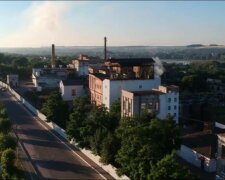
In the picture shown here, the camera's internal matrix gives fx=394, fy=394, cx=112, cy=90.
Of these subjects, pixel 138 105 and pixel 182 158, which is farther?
pixel 138 105

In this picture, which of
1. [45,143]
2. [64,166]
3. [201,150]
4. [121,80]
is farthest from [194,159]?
[121,80]

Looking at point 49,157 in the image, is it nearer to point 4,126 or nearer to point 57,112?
point 4,126

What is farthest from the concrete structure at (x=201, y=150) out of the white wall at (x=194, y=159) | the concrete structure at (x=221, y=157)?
the concrete structure at (x=221, y=157)

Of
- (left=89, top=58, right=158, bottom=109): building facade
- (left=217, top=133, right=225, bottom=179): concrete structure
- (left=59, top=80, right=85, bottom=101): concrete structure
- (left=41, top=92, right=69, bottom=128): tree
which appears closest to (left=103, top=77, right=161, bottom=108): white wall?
(left=89, top=58, right=158, bottom=109): building facade

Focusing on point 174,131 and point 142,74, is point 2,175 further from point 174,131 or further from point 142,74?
point 142,74

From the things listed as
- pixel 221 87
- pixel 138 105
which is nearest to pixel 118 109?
pixel 138 105
